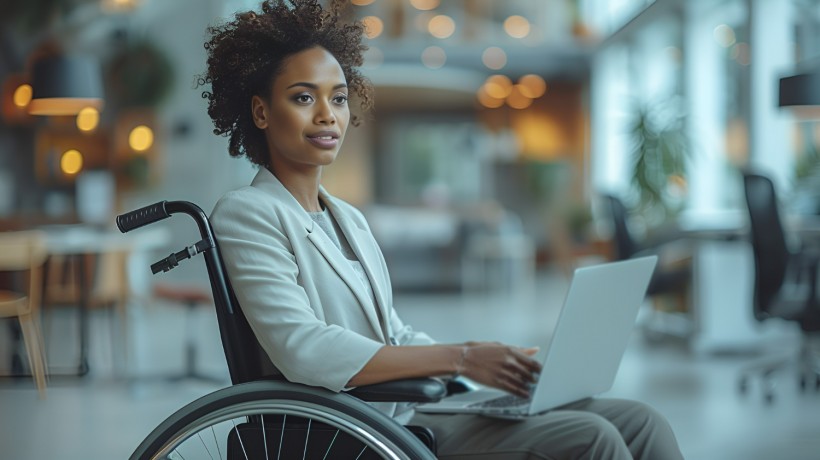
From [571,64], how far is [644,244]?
27.5 ft

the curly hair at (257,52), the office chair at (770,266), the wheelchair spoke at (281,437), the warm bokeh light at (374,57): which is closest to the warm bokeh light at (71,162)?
the warm bokeh light at (374,57)

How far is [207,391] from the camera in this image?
562 centimetres

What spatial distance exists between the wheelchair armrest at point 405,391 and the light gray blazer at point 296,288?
0.06 metres

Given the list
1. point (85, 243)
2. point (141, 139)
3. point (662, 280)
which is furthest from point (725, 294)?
point (141, 139)

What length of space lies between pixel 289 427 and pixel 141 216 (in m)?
0.48

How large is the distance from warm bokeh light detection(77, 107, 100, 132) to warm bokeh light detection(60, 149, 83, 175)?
0.93 feet

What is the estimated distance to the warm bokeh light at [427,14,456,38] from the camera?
14.7m

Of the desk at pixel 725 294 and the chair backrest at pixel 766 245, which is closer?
the chair backrest at pixel 766 245

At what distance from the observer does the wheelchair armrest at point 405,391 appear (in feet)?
5.92

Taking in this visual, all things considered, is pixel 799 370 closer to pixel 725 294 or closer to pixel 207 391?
pixel 725 294

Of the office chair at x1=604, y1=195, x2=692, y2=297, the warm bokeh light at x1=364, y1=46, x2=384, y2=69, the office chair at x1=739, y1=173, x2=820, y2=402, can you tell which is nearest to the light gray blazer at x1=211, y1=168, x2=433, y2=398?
the office chair at x1=739, y1=173, x2=820, y2=402

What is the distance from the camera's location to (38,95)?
5.81 m

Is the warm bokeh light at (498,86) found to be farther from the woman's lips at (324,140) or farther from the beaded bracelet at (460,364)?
the beaded bracelet at (460,364)

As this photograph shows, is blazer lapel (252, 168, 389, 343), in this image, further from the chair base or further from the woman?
the chair base
